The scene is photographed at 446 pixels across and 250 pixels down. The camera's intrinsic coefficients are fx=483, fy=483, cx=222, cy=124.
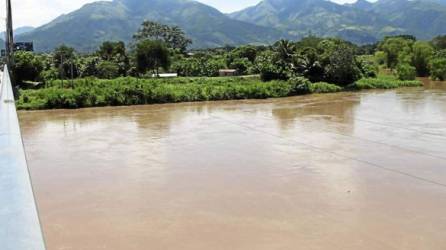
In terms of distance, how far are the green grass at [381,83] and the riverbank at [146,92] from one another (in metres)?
1.11

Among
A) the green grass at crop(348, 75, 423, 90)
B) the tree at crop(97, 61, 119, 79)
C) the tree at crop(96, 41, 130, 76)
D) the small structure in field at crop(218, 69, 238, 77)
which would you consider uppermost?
the tree at crop(96, 41, 130, 76)

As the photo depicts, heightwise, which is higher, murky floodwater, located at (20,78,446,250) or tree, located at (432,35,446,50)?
tree, located at (432,35,446,50)

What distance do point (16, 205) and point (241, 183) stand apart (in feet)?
28.3

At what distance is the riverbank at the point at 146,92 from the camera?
24.1 metres

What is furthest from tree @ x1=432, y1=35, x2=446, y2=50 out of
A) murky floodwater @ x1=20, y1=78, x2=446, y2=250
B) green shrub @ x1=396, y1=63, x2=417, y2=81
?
murky floodwater @ x1=20, y1=78, x2=446, y2=250

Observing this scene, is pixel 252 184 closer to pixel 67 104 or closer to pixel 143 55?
pixel 67 104

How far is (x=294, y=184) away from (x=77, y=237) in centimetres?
435

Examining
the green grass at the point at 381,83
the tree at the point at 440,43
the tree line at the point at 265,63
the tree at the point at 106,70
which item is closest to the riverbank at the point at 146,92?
the green grass at the point at 381,83

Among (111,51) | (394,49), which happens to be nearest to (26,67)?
(111,51)

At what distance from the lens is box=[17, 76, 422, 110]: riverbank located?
79.1 ft

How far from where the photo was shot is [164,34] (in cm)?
7069

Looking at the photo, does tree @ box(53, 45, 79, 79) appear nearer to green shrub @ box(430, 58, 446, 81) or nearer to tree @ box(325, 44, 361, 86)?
tree @ box(325, 44, 361, 86)

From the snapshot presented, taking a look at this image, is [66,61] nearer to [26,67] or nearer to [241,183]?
[26,67]

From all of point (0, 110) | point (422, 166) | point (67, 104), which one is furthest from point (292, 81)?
point (0, 110)
